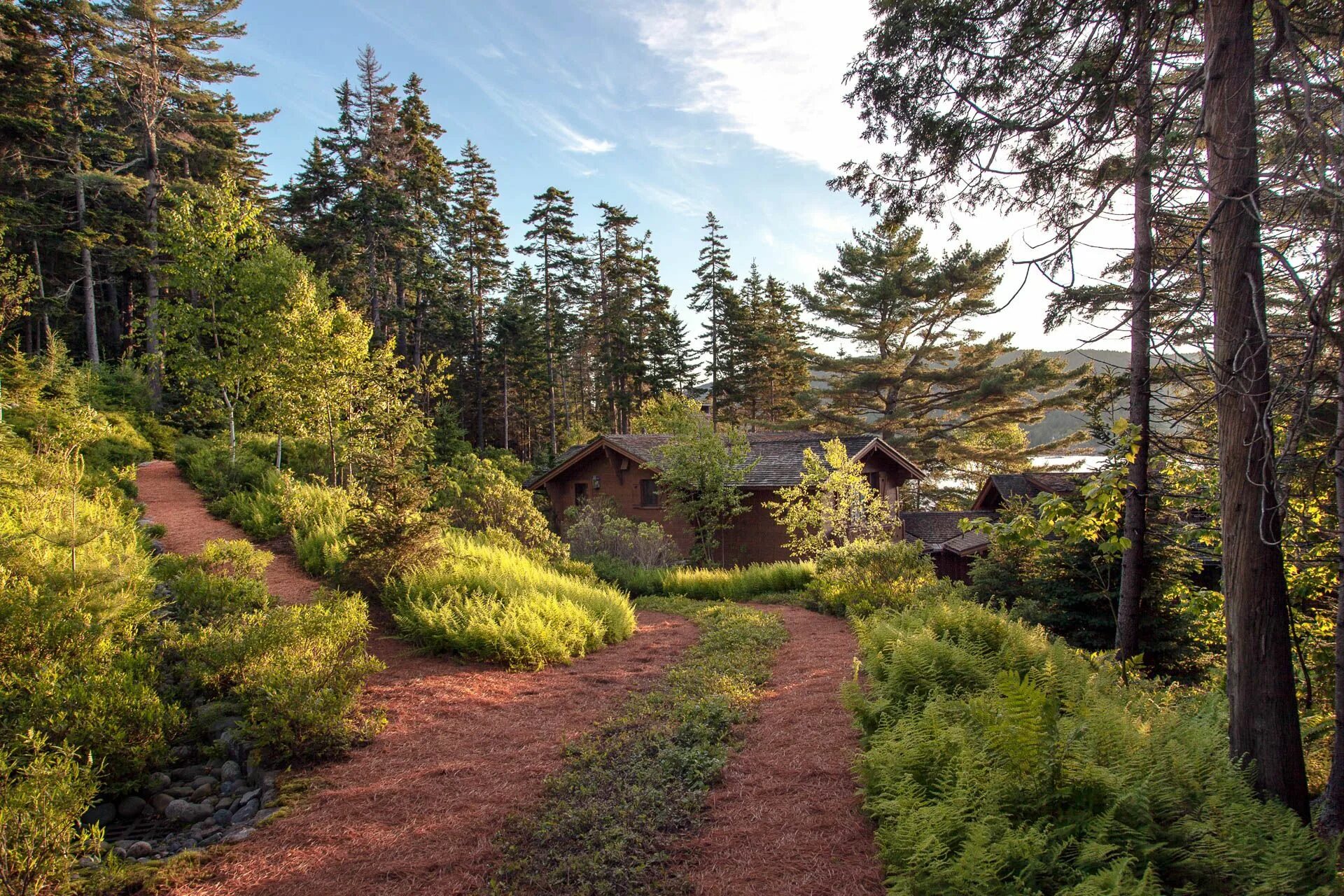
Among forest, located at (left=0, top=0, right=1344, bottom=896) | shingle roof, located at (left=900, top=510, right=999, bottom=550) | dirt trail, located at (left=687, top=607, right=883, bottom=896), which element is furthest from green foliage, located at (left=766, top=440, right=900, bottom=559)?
dirt trail, located at (left=687, top=607, right=883, bottom=896)

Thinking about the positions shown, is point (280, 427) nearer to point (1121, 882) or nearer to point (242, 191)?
point (1121, 882)

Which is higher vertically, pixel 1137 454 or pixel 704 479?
pixel 1137 454

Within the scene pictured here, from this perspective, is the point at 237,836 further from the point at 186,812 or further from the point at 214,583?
the point at 214,583

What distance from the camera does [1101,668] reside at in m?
5.40

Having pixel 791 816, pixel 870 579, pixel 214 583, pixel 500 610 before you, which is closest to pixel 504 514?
pixel 500 610

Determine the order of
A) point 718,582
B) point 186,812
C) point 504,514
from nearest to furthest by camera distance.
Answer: point 186,812 < point 504,514 < point 718,582

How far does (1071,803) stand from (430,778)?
4.03 meters

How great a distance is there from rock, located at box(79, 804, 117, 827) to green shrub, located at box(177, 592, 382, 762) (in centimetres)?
81

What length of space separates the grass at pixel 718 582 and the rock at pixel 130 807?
9.55 meters

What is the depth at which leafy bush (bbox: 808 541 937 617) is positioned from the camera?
10.5m

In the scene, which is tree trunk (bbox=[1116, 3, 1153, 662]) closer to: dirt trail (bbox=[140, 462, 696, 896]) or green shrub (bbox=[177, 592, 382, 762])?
dirt trail (bbox=[140, 462, 696, 896])

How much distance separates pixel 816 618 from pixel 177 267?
1625 centimetres

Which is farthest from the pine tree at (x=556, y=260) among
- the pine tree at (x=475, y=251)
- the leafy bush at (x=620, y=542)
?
the leafy bush at (x=620, y=542)

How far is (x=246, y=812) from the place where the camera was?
4180 millimetres
